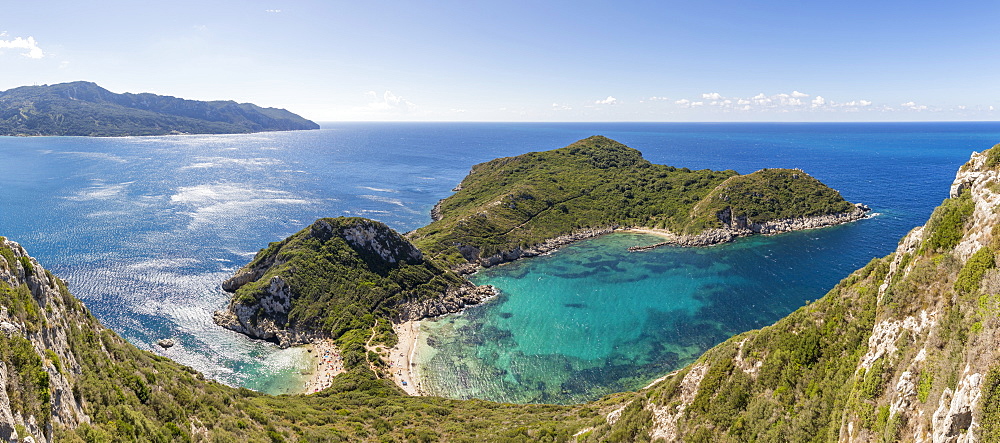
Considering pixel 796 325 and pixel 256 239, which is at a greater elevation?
pixel 796 325

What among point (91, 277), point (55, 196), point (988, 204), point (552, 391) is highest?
point (988, 204)

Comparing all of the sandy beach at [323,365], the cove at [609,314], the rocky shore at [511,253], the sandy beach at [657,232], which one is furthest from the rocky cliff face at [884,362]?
the sandy beach at [657,232]

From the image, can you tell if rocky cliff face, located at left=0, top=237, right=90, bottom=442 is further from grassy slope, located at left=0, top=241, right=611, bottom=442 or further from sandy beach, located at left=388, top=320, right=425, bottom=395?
sandy beach, located at left=388, top=320, right=425, bottom=395

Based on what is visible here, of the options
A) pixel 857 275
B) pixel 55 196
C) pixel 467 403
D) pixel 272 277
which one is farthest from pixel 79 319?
pixel 55 196

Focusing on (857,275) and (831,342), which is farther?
(857,275)

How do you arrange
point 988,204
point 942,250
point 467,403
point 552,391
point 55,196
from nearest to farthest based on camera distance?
point 988,204, point 942,250, point 467,403, point 552,391, point 55,196

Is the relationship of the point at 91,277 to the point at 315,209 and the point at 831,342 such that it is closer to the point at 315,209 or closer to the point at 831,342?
the point at 315,209

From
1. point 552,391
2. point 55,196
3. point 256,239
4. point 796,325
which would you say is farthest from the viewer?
point 55,196
